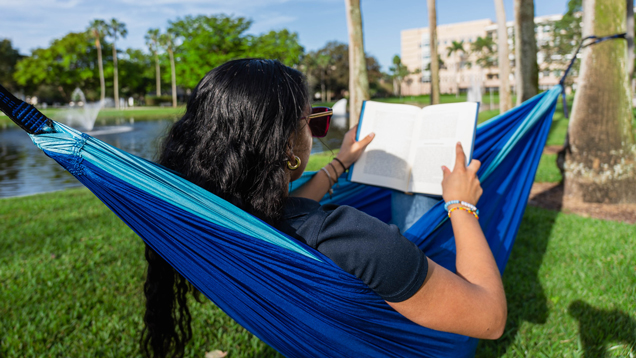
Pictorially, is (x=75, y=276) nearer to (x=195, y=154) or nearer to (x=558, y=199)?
(x=195, y=154)

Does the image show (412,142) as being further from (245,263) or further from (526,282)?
(526,282)

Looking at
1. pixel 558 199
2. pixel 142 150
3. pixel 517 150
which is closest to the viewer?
pixel 517 150

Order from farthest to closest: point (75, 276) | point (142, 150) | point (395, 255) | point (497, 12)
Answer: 1. point (142, 150)
2. point (497, 12)
3. point (75, 276)
4. point (395, 255)

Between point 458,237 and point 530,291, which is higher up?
point 458,237

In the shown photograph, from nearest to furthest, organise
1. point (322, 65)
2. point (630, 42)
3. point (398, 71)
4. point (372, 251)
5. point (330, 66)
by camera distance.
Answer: point (372, 251), point (630, 42), point (322, 65), point (330, 66), point (398, 71)

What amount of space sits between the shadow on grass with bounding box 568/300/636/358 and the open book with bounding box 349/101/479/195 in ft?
3.27

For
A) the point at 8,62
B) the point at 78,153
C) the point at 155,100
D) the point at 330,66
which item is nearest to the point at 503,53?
the point at 78,153

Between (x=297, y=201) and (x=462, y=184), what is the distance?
500 millimetres

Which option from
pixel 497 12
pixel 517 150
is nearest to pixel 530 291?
pixel 517 150

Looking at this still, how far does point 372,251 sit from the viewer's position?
0.83 meters

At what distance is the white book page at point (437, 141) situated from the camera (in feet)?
4.64

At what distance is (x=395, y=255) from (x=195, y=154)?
55 cm

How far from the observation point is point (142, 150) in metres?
11.9

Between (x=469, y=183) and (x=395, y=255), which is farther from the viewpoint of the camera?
(x=469, y=183)
